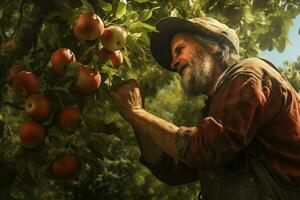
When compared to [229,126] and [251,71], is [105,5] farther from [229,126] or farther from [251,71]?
[229,126]

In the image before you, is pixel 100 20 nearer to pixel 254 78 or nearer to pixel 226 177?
pixel 254 78

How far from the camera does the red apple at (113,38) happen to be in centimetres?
306

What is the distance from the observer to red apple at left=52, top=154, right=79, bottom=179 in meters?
3.00

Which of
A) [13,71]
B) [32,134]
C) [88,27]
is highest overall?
[88,27]

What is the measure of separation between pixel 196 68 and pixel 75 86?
0.94 metres

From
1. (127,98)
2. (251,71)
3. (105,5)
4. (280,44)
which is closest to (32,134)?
(127,98)

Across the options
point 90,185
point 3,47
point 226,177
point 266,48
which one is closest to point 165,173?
point 226,177

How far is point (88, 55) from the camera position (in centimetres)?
323

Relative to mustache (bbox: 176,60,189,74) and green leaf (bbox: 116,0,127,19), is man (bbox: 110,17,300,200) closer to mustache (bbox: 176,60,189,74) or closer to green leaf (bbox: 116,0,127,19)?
mustache (bbox: 176,60,189,74)

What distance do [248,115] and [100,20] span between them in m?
1.16

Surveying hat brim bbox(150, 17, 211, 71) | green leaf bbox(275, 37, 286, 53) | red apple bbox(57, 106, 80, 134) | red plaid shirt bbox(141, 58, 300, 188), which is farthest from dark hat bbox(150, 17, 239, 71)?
green leaf bbox(275, 37, 286, 53)

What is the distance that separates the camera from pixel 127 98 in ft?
10.9

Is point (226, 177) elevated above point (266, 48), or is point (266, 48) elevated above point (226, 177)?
point (226, 177)

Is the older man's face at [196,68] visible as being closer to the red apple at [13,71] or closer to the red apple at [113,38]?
the red apple at [113,38]
